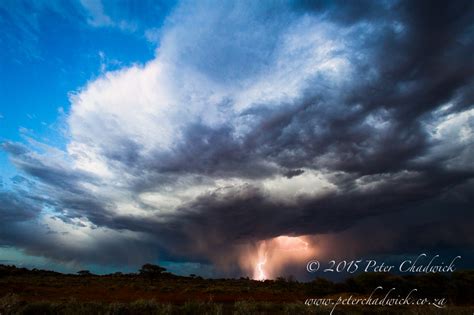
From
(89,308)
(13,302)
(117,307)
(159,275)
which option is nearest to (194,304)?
(117,307)

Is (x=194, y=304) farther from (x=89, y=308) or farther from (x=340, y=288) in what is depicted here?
(x=340, y=288)

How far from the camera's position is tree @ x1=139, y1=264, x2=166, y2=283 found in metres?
72.4

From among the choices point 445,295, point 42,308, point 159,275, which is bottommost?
point 42,308

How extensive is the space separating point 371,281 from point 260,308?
866 inches

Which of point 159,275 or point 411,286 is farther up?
point 159,275

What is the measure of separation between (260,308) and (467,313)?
12626mm

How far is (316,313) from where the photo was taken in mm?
19031

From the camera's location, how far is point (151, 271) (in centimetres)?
7325

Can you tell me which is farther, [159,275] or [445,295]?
[159,275]

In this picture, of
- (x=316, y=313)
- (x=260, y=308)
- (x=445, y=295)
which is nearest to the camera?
(x=316, y=313)

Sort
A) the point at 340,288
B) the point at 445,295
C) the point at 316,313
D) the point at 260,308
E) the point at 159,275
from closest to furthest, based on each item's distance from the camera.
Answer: the point at 316,313
the point at 260,308
the point at 445,295
the point at 340,288
the point at 159,275

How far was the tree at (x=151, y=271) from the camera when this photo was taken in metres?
72.4

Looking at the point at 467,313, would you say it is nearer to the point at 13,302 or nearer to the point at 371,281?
the point at 371,281

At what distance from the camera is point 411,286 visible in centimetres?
3762
